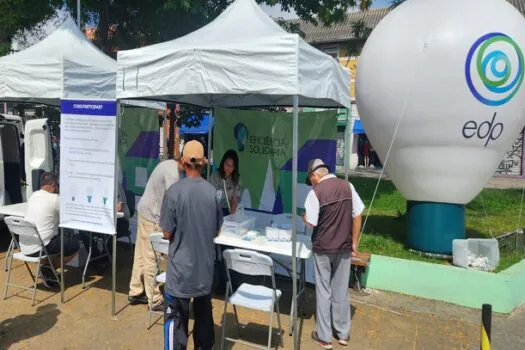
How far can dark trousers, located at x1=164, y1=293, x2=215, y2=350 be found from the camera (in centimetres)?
326

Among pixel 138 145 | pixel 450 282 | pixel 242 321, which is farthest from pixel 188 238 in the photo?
pixel 138 145

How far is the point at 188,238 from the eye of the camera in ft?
10.4

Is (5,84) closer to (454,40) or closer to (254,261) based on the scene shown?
(254,261)

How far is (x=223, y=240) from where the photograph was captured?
14.3ft

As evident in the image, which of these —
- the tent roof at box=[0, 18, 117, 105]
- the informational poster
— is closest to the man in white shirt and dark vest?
the informational poster

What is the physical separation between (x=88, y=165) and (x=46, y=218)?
0.91 m

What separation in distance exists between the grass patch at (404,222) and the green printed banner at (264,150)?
5.66 feet

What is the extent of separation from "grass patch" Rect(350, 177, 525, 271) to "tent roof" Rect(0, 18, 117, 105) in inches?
180

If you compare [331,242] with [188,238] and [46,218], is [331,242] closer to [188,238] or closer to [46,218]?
[188,238]

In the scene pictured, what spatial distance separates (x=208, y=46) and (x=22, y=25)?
9669mm

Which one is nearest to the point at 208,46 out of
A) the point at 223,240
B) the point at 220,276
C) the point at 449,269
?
the point at 223,240

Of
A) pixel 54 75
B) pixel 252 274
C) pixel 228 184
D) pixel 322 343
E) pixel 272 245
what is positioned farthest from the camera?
pixel 54 75

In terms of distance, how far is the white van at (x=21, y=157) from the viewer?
21.3 feet

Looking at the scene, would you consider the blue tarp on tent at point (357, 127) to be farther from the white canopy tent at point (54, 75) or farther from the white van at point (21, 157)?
the white van at point (21, 157)
